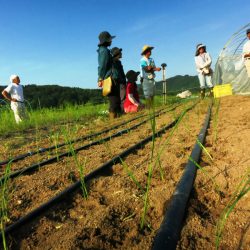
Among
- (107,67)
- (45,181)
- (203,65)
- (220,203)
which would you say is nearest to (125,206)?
(220,203)

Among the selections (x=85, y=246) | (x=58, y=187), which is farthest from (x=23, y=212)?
(x=85, y=246)

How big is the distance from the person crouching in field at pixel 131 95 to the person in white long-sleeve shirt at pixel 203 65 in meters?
1.72

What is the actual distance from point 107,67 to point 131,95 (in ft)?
4.61

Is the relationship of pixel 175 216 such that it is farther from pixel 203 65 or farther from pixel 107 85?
pixel 203 65

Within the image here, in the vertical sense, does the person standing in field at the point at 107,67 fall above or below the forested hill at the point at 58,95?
above

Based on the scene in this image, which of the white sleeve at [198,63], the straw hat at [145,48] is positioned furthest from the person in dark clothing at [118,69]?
the white sleeve at [198,63]

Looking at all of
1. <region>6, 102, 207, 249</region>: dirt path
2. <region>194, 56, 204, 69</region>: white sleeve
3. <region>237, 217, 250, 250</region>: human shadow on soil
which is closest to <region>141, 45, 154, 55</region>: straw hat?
<region>194, 56, 204, 69</region>: white sleeve

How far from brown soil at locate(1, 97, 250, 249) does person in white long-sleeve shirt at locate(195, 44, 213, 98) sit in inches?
207

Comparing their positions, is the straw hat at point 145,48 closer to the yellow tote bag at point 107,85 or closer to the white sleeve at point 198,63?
the yellow tote bag at point 107,85

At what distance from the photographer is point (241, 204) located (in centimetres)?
119

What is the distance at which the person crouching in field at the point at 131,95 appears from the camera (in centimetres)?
638

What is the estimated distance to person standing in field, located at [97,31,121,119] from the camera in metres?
4.88

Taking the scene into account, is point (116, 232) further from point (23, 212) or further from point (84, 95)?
point (84, 95)

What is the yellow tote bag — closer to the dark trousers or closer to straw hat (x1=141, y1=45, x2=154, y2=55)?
the dark trousers
